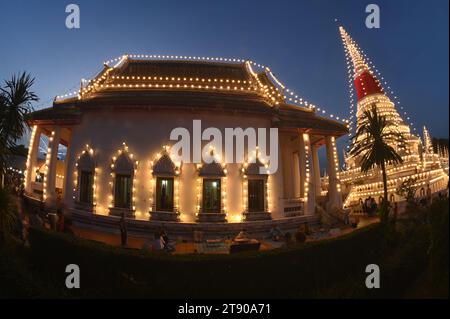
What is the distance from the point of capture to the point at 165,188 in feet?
49.3

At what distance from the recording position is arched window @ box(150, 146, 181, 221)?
14.6 m

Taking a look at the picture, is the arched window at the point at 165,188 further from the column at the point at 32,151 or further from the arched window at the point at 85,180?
the column at the point at 32,151

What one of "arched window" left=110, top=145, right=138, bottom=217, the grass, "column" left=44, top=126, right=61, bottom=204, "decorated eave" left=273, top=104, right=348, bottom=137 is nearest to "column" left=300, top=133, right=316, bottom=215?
"decorated eave" left=273, top=104, right=348, bottom=137

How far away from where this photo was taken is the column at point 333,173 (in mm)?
18334

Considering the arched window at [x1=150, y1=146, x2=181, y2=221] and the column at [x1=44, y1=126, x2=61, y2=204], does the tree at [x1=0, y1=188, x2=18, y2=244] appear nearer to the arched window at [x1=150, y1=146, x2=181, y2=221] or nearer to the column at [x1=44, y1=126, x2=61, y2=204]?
the arched window at [x1=150, y1=146, x2=181, y2=221]

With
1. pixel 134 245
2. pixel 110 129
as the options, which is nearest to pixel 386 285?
pixel 134 245

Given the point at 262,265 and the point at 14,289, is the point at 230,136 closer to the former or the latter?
the point at 262,265

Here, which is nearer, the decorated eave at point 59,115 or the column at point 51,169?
the decorated eave at point 59,115

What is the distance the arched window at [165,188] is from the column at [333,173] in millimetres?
10794

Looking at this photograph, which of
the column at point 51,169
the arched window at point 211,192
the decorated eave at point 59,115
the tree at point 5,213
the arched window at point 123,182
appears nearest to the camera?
the tree at point 5,213

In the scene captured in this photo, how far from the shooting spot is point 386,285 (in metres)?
6.50

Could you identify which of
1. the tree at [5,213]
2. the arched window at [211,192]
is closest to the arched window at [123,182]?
the arched window at [211,192]

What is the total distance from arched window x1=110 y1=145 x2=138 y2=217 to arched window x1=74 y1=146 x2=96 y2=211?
1.63m

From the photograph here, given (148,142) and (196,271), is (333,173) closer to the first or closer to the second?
(148,142)
